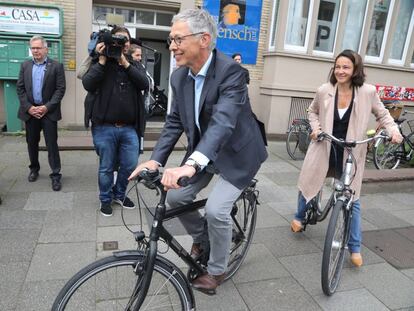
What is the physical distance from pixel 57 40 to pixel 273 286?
21.5 feet

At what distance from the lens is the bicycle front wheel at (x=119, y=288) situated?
6.49ft

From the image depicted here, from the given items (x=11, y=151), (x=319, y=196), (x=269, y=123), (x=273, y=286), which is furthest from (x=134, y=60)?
(x=269, y=123)

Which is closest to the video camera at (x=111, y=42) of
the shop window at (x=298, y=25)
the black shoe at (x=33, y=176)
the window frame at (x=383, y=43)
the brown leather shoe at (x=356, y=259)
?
the black shoe at (x=33, y=176)

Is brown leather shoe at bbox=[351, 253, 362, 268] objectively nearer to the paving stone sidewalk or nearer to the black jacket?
the paving stone sidewalk

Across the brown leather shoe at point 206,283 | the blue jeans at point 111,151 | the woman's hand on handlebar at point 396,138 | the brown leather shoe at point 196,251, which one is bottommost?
the brown leather shoe at point 206,283

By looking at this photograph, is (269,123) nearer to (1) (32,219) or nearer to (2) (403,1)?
(2) (403,1)

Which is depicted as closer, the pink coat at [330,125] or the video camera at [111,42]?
the pink coat at [330,125]

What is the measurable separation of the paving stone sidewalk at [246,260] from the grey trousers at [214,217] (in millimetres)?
453

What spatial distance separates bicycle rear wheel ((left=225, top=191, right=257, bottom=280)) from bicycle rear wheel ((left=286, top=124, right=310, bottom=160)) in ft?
14.6

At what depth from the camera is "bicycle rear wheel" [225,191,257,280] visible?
3072mm

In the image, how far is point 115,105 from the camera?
398 centimetres

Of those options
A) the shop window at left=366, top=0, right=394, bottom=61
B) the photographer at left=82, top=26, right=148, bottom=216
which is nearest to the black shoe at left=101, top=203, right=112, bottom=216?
the photographer at left=82, top=26, right=148, bottom=216

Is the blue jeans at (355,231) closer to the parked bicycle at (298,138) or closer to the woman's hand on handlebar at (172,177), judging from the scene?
the woman's hand on handlebar at (172,177)

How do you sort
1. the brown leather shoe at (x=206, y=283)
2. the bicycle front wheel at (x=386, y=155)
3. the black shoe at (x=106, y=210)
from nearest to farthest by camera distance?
1. the brown leather shoe at (x=206, y=283)
2. the black shoe at (x=106, y=210)
3. the bicycle front wheel at (x=386, y=155)
